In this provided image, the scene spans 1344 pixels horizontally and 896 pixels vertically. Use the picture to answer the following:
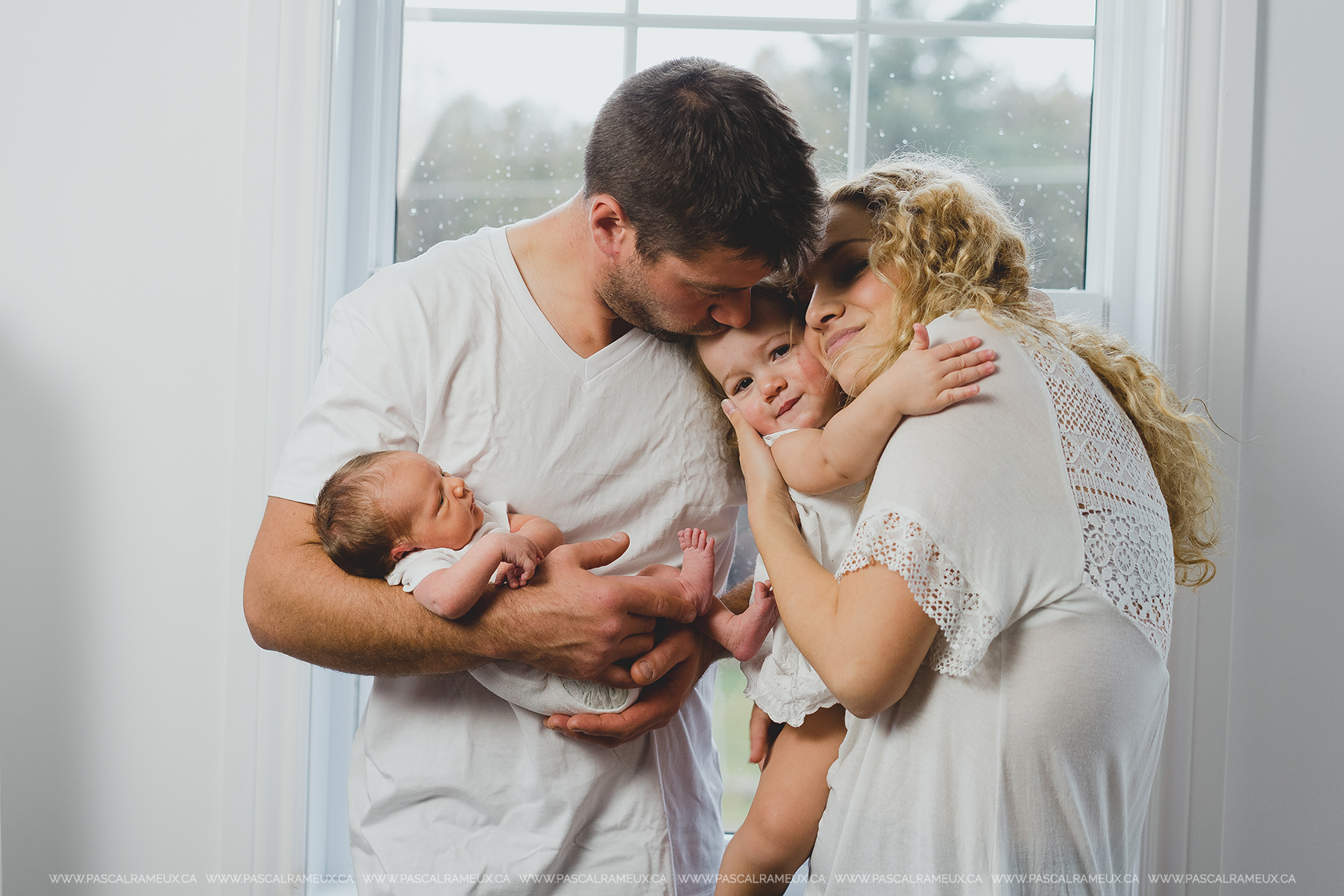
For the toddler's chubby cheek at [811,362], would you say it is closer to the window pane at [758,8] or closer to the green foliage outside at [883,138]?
the green foliage outside at [883,138]

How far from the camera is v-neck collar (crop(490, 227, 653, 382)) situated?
1.33 metres

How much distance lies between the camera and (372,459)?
1191 millimetres

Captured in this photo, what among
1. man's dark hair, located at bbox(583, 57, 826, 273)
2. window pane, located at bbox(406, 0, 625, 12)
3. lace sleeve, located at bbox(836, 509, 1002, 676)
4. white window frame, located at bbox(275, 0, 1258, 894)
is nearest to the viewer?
lace sleeve, located at bbox(836, 509, 1002, 676)

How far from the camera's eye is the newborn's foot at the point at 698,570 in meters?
1.30

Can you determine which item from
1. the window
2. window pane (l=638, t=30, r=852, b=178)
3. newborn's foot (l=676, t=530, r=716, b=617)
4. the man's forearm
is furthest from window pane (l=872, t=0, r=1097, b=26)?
the man's forearm

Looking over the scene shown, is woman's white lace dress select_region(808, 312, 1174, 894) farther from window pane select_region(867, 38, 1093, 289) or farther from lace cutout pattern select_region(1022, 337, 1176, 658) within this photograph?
window pane select_region(867, 38, 1093, 289)

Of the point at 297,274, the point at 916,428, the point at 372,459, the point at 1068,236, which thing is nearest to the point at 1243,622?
the point at 1068,236

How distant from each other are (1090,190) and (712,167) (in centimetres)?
113

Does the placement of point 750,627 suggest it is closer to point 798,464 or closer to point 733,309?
point 798,464

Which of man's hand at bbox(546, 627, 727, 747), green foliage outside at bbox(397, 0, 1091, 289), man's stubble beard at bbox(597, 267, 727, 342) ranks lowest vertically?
man's hand at bbox(546, 627, 727, 747)

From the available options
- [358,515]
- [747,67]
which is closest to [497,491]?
[358,515]

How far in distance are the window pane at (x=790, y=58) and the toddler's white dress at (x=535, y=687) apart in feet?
3.94

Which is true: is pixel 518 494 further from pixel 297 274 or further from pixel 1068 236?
pixel 1068 236

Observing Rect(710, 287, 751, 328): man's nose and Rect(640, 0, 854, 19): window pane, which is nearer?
Rect(710, 287, 751, 328): man's nose
